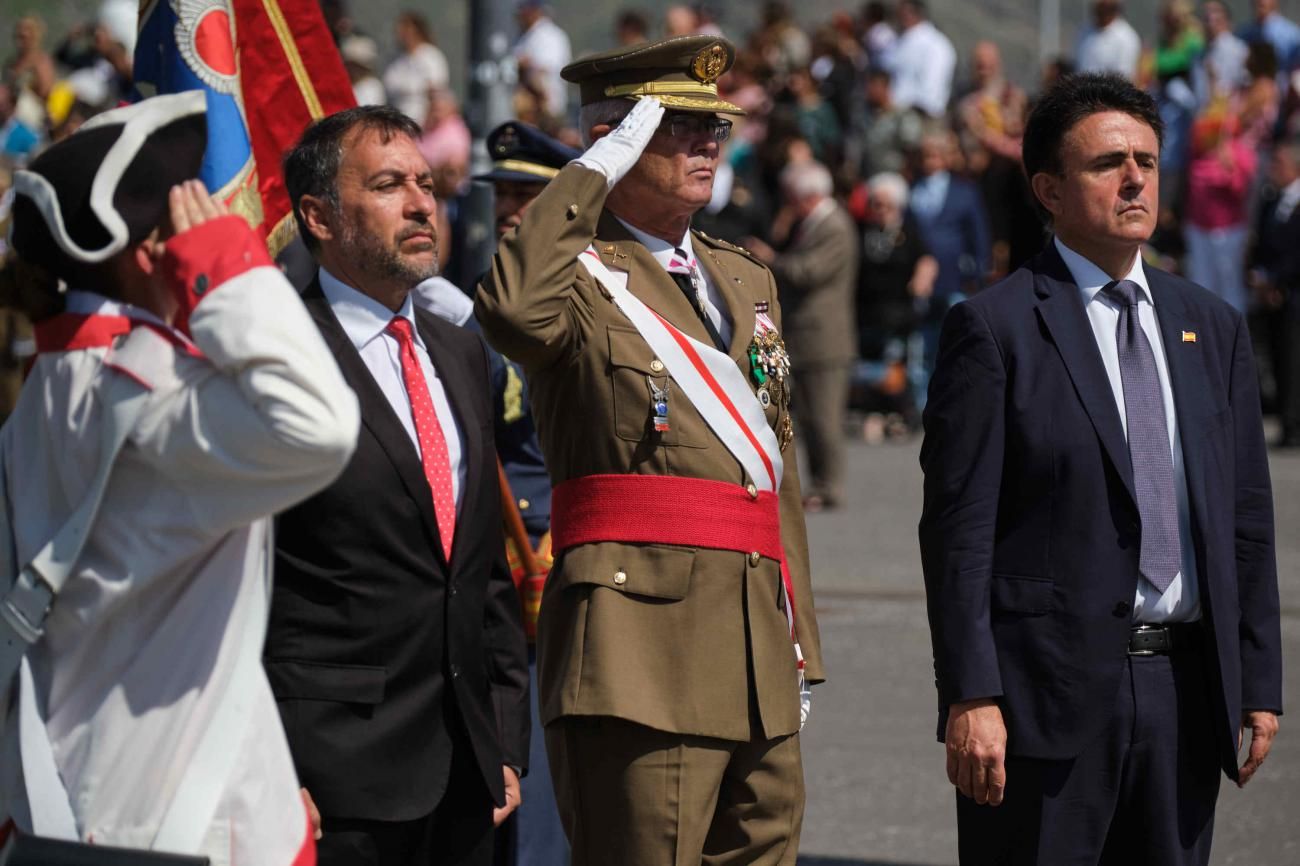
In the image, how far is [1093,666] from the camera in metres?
4.30

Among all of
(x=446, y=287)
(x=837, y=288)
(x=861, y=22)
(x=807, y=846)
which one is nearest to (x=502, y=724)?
(x=446, y=287)

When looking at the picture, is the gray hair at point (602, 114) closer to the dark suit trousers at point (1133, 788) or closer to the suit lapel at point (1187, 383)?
the suit lapel at point (1187, 383)

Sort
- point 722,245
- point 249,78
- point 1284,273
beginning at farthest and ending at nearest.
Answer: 1. point 1284,273
2. point 249,78
3. point 722,245

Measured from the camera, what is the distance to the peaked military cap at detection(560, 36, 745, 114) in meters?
4.66

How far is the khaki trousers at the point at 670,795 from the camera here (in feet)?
14.2

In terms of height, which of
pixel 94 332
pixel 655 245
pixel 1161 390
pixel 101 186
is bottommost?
pixel 1161 390

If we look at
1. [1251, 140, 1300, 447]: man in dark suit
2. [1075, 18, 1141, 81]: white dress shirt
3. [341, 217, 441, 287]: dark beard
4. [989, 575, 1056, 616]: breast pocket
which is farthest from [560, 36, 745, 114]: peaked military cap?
[1075, 18, 1141, 81]: white dress shirt

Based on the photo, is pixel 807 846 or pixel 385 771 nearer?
pixel 385 771

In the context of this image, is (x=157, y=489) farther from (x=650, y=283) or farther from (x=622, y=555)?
(x=650, y=283)

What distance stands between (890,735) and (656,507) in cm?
392

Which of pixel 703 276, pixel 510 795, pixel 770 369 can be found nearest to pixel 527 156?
pixel 703 276

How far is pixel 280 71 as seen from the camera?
20.2ft

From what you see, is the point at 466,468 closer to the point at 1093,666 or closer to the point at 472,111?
the point at 1093,666

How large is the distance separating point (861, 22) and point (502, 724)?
56.1 ft
